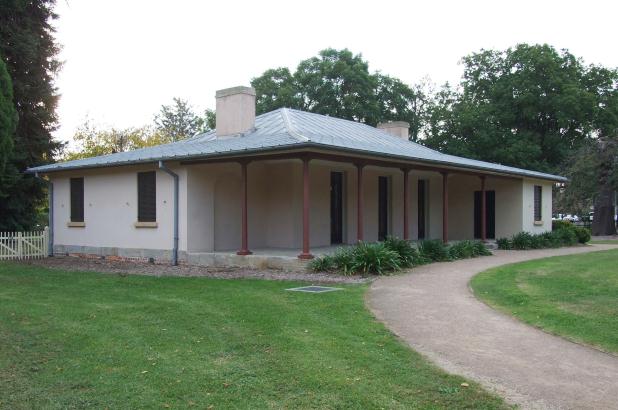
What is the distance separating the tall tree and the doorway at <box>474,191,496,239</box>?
1663cm

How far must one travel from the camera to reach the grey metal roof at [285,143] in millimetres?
13367

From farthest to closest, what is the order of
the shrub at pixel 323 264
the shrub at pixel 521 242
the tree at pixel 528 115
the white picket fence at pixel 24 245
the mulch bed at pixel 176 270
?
the tree at pixel 528 115 → the shrub at pixel 521 242 → the white picket fence at pixel 24 245 → the shrub at pixel 323 264 → the mulch bed at pixel 176 270

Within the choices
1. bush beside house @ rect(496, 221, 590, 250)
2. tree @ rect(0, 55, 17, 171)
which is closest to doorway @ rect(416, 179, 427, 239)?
bush beside house @ rect(496, 221, 590, 250)

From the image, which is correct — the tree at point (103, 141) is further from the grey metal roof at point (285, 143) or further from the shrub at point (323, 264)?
the shrub at point (323, 264)

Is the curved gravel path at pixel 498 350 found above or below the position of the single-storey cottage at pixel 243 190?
below

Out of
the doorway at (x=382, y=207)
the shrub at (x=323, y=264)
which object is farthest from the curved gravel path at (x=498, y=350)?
the doorway at (x=382, y=207)

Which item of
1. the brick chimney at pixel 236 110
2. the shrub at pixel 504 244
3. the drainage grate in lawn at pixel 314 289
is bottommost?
the drainage grate in lawn at pixel 314 289

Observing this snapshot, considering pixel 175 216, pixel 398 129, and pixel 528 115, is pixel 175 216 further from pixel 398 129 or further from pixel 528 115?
pixel 528 115

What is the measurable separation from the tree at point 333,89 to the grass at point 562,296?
86.6 feet

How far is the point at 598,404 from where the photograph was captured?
4508mm

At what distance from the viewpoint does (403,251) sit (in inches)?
555

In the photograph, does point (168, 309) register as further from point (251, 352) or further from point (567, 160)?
point (567, 160)

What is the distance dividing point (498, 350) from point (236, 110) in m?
12.7

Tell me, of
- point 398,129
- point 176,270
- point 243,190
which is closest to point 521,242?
point 398,129
